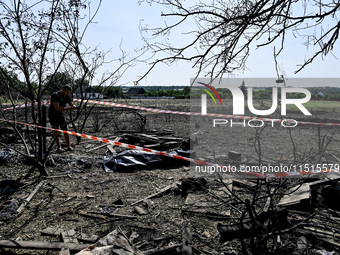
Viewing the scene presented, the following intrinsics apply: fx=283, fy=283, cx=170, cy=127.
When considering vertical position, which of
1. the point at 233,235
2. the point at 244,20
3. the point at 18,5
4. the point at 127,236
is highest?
the point at 18,5

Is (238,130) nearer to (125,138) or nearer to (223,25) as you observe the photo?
(125,138)

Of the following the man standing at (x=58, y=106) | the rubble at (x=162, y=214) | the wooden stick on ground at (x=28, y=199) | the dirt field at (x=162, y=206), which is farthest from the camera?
the man standing at (x=58, y=106)

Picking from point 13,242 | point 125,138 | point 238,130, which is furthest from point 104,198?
point 238,130

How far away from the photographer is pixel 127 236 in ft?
12.4

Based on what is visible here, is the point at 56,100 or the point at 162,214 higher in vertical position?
the point at 56,100

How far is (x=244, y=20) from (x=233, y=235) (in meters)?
2.38

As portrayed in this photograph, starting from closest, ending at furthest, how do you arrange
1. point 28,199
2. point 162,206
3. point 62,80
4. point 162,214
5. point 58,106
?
1. point 162,214
2. point 162,206
3. point 28,199
4. point 58,106
5. point 62,80

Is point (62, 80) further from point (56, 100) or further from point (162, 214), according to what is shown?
point (162, 214)

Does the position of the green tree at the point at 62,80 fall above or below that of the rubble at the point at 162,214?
above

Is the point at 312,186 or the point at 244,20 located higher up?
the point at 244,20

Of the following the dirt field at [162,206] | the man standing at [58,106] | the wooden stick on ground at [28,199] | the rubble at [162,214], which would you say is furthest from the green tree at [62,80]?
the wooden stick on ground at [28,199]

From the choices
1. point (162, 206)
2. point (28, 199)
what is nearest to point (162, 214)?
point (162, 206)

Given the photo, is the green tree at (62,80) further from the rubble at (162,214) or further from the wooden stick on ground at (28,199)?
the wooden stick on ground at (28,199)

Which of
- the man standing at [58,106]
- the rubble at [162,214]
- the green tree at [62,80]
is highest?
the green tree at [62,80]
